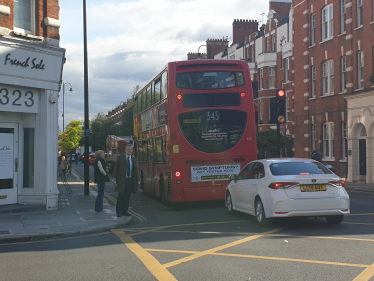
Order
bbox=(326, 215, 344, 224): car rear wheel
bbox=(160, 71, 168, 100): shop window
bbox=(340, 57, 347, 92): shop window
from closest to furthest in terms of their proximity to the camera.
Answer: bbox=(326, 215, 344, 224): car rear wheel
bbox=(160, 71, 168, 100): shop window
bbox=(340, 57, 347, 92): shop window

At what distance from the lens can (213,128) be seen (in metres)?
15.3

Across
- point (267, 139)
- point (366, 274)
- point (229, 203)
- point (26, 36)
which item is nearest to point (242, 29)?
point (267, 139)

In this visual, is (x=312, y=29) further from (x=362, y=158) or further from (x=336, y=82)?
(x=362, y=158)

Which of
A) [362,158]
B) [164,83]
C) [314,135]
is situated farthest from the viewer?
[314,135]

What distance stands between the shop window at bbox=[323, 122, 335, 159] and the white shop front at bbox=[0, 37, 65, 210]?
21.4m

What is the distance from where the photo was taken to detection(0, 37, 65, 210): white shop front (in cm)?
1509

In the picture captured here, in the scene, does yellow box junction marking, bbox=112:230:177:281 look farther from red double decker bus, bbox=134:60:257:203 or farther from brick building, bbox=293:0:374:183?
brick building, bbox=293:0:374:183

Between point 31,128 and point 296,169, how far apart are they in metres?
8.47

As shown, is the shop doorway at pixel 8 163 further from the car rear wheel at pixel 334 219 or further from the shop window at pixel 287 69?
the shop window at pixel 287 69

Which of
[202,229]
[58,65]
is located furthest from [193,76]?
[202,229]

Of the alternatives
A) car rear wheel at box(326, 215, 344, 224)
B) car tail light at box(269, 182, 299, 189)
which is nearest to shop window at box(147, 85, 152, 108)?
car tail light at box(269, 182, 299, 189)

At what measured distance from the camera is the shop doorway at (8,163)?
1515cm

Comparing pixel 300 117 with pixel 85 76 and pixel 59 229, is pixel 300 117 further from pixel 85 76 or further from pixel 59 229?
pixel 59 229

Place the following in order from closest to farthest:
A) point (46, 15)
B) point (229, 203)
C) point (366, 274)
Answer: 1. point (366, 274)
2. point (229, 203)
3. point (46, 15)
